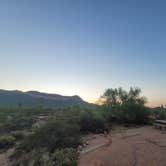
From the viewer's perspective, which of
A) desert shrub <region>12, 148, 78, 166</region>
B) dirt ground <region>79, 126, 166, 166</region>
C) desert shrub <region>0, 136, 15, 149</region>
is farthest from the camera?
desert shrub <region>0, 136, 15, 149</region>

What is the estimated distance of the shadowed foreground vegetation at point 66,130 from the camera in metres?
13.1

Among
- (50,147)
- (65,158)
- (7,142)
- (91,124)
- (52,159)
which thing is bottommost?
(7,142)

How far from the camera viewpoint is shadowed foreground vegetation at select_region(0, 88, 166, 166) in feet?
43.1

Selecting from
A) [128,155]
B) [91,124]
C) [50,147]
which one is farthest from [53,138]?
[91,124]

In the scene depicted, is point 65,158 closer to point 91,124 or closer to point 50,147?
point 50,147

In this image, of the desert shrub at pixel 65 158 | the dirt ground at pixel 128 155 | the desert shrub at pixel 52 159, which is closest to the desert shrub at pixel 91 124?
the dirt ground at pixel 128 155

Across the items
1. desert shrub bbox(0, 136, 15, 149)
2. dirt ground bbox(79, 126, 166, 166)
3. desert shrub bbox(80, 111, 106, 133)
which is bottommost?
desert shrub bbox(0, 136, 15, 149)

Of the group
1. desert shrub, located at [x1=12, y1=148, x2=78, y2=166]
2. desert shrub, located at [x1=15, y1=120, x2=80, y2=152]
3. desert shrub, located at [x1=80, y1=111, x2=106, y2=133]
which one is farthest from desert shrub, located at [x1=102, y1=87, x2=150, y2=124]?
desert shrub, located at [x1=12, y1=148, x2=78, y2=166]

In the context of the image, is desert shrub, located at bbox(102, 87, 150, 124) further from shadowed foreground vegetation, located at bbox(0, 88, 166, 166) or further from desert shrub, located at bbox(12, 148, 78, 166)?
desert shrub, located at bbox(12, 148, 78, 166)

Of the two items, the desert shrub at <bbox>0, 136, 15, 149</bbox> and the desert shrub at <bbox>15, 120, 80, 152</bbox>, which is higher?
the desert shrub at <bbox>15, 120, 80, 152</bbox>

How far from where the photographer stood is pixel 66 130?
17.6m

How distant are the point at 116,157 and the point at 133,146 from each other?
2.53m

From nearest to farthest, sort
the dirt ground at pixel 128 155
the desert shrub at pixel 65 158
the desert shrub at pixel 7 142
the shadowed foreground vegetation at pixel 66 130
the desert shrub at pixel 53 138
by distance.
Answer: the dirt ground at pixel 128 155
the desert shrub at pixel 65 158
the shadowed foreground vegetation at pixel 66 130
the desert shrub at pixel 53 138
the desert shrub at pixel 7 142

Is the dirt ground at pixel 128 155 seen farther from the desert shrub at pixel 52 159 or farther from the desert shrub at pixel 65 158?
the desert shrub at pixel 52 159
